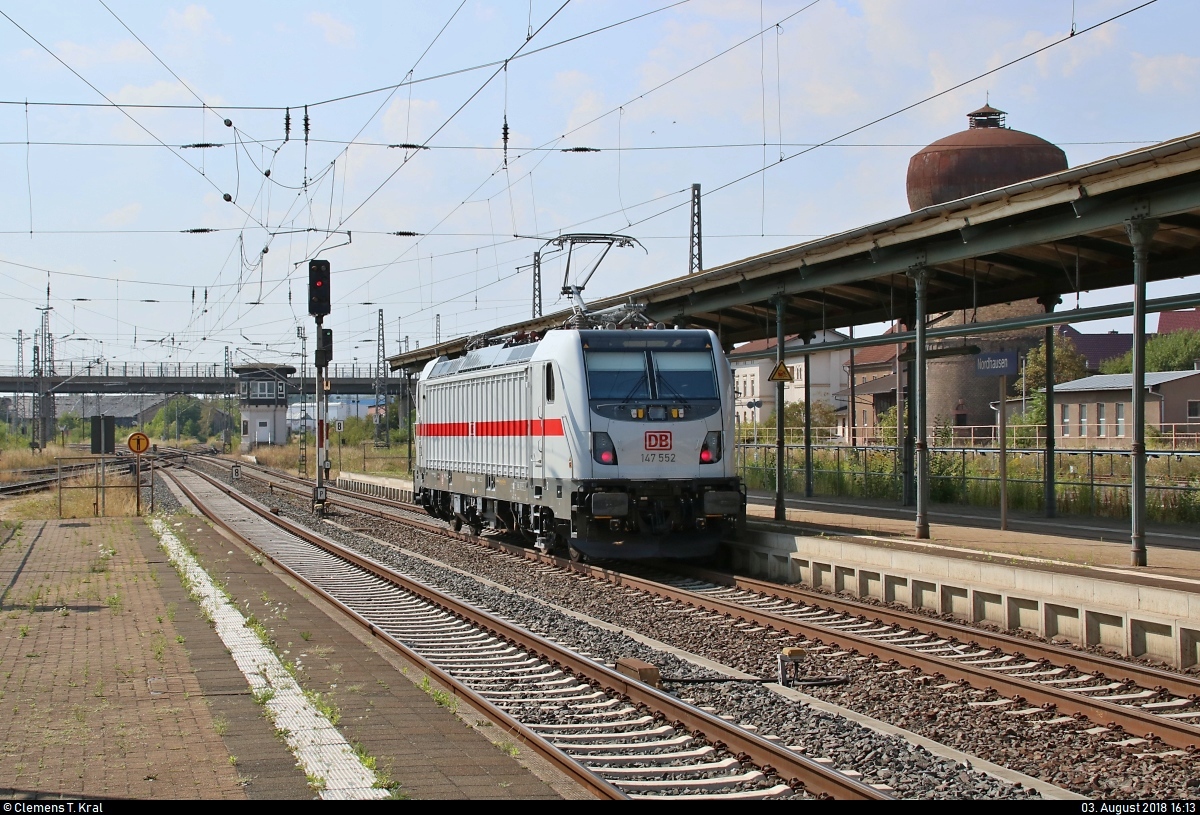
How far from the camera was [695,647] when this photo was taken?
→ 11.6 meters

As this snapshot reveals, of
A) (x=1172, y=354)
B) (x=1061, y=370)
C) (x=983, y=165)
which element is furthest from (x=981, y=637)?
(x=1172, y=354)

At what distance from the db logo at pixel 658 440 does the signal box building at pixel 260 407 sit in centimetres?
8062

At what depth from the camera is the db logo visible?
17062mm

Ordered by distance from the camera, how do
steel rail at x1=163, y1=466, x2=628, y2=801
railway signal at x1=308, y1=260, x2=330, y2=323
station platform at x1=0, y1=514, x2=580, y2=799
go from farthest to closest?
railway signal at x1=308, y1=260, x2=330, y2=323
steel rail at x1=163, y1=466, x2=628, y2=801
station platform at x1=0, y1=514, x2=580, y2=799

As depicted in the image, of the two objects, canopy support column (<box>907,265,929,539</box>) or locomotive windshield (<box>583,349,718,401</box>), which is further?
locomotive windshield (<box>583,349,718,401</box>)

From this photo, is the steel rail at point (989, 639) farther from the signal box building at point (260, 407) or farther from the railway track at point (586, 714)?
the signal box building at point (260, 407)

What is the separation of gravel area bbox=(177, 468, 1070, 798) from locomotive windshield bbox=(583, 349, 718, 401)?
289cm

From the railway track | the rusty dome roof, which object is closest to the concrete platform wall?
the railway track

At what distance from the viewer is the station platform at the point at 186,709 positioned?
6.53 m

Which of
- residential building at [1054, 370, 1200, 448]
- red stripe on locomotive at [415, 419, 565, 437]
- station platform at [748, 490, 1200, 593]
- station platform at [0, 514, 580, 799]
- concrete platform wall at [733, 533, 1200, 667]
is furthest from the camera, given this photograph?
residential building at [1054, 370, 1200, 448]

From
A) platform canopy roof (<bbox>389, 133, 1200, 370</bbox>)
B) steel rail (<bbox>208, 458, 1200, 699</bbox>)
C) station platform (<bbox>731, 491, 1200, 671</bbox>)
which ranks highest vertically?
platform canopy roof (<bbox>389, 133, 1200, 370</bbox>)

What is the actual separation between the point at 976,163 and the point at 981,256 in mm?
26110

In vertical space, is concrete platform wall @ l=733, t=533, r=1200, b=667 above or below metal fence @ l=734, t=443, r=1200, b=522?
below

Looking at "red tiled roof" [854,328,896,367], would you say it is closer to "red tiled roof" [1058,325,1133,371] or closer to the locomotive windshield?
"red tiled roof" [1058,325,1133,371]
